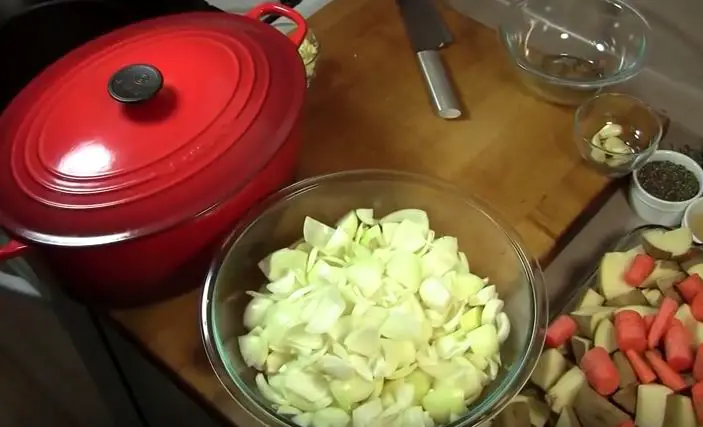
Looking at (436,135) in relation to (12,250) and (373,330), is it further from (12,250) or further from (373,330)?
(12,250)

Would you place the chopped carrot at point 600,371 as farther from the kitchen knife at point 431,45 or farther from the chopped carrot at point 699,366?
the kitchen knife at point 431,45

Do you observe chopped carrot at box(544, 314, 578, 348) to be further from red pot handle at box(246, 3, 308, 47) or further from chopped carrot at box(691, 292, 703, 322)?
red pot handle at box(246, 3, 308, 47)

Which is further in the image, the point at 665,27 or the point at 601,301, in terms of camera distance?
the point at 665,27

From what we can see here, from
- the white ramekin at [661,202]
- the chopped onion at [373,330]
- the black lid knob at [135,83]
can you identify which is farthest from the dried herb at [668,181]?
the black lid knob at [135,83]

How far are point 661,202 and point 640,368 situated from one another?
0.69 ft

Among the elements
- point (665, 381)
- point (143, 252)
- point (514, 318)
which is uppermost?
point (143, 252)

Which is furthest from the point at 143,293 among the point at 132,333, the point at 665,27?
the point at 665,27

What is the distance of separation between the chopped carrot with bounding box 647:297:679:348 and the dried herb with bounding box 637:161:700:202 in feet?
0.52

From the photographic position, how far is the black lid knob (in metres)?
0.62

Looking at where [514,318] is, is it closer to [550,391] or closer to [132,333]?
[550,391]

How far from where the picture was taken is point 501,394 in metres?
0.62

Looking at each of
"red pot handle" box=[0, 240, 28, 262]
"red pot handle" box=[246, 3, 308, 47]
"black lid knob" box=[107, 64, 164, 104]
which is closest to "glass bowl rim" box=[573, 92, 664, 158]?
"red pot handle" box=[246, 3, 308, 47]

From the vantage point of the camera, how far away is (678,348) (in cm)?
77

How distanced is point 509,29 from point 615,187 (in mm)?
226
